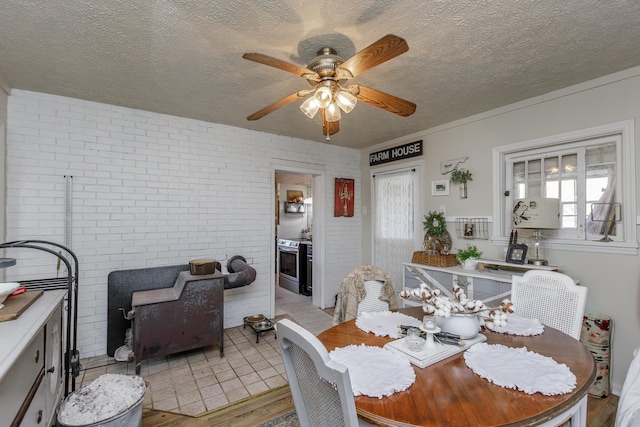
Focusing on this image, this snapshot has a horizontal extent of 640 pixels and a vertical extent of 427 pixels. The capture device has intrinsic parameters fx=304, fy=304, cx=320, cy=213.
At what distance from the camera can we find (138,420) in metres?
1.80

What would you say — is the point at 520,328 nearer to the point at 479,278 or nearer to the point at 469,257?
the point at 479,278

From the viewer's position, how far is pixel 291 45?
2055 mm

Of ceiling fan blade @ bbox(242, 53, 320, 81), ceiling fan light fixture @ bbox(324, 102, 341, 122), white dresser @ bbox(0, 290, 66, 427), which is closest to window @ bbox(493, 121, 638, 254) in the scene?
ceiling fan light fixture @ bbox(324, 102, 341, 122)

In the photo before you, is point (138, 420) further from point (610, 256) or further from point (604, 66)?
point (604, 66)

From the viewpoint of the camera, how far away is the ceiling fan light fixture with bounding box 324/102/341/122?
1.99m

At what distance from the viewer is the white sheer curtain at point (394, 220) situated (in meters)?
4.27

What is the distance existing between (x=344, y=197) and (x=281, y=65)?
331 centimetres

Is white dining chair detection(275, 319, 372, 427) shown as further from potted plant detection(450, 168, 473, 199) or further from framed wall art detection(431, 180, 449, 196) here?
framed wall art detection(431, 180, 449, 196)

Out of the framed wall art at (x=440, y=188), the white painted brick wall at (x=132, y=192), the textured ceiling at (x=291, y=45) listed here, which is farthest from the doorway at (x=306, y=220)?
the textured ceiling at (x=291, y=45)

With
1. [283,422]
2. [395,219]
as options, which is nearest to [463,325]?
[283,422]

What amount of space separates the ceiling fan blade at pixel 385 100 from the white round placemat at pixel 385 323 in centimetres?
137

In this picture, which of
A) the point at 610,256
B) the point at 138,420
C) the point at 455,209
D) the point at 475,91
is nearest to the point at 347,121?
the point at 475,91

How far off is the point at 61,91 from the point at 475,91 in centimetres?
385

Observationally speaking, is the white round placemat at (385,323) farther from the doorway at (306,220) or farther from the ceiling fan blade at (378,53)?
the doorway at (306,220)
